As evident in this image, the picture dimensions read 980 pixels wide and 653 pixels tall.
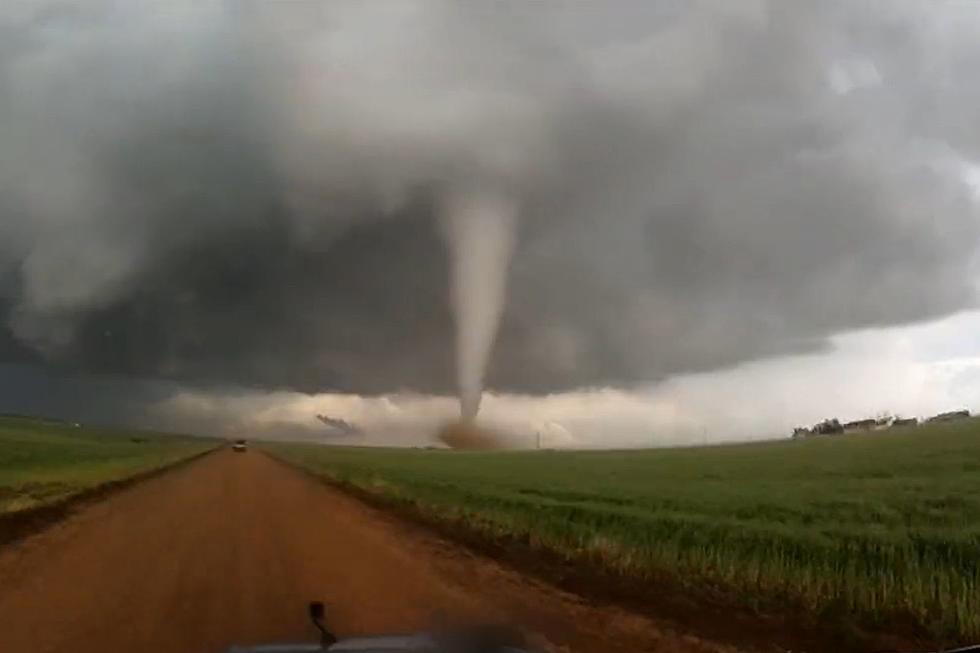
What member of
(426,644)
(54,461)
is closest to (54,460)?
(54,461)

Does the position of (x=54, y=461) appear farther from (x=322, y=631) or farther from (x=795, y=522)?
(x=322, y=631)

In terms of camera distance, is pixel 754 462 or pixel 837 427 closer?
pixel 837 427

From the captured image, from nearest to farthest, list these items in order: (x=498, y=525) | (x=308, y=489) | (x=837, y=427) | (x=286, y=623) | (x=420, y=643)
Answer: (x=420, y=643) < (x=286, y=623) < (x=498, y=525) < (x=837, y=427) < (x=308, y=489)

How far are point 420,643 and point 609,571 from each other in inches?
413

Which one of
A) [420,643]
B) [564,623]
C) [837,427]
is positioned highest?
[837,427]

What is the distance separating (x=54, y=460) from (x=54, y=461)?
71mm

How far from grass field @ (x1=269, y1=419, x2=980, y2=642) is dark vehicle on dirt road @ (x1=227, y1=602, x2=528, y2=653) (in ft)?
22.3

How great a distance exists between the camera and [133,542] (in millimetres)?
14289

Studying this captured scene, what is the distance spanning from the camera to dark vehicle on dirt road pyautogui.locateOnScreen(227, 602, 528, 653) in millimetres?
4059

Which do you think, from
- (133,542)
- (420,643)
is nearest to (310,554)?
(133,542)

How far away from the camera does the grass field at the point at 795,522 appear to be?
10364 millimetres

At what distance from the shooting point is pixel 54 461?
1991 cm

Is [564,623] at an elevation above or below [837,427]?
below

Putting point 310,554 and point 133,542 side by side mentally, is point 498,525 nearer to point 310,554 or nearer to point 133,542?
point 310,554
